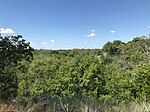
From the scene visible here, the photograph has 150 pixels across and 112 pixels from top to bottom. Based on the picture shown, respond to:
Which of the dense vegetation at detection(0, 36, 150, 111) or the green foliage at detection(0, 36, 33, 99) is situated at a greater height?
the green foliage at detection(0, 36, 33, 99)

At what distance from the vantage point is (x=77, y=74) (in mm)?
24828

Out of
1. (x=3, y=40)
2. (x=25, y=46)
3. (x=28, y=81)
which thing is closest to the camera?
(x=3, y=40)

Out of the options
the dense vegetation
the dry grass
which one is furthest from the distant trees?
the dry grass

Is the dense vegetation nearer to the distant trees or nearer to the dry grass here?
the distant trees

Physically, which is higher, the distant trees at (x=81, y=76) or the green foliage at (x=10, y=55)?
the green foliage at (x=10, y=55)

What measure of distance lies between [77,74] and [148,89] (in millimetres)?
8701

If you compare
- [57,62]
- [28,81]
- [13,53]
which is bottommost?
[28,81]

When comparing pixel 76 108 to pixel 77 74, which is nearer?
pixel 76 108

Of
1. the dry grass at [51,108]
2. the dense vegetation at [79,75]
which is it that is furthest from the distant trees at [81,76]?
the dry grass at [51,108]

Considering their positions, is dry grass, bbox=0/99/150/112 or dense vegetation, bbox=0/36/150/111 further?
dense vegetation, bbox=0/36/150/111

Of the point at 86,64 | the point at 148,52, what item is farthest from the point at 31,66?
the point at 148,52

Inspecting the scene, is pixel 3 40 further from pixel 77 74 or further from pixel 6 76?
pixel 77 74

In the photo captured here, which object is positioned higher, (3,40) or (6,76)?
(3,40)

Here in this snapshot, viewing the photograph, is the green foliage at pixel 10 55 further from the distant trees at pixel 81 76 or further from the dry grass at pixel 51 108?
the dry grass at pixel 51 108
